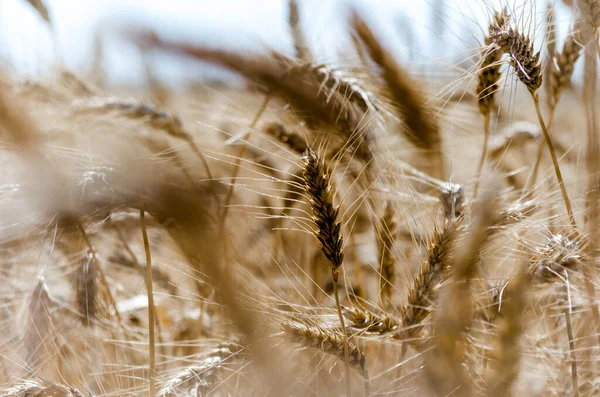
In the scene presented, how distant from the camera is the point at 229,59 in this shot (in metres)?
0.87

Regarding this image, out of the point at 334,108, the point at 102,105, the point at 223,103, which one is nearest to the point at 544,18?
→ the point at 334,108

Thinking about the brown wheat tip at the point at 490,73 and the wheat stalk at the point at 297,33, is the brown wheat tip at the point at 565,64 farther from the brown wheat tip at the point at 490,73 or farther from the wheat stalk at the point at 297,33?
the wheat stalk at the point at 297,33

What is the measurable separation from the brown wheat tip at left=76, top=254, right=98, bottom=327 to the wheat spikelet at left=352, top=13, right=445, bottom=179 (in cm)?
61

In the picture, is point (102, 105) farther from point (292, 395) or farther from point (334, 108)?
point (292, 395)

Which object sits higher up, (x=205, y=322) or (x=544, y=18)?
(x=544, y=18)

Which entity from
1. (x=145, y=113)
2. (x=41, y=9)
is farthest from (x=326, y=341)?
(x=41, y=9)

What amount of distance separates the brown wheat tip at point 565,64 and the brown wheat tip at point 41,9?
4.35 feet

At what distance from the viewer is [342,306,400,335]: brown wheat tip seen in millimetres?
691

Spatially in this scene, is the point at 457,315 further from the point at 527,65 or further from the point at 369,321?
the point at 527,65

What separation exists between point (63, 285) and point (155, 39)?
678mm

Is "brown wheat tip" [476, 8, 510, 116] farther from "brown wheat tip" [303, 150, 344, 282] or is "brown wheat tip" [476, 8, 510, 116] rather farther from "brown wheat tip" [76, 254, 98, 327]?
"brown wheat tip" [76, 254, 98, 327]

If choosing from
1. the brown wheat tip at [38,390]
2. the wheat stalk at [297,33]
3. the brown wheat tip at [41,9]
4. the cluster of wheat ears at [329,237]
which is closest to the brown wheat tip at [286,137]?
the cluster of wheat ears at [329,237]

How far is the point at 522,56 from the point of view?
2.29ft

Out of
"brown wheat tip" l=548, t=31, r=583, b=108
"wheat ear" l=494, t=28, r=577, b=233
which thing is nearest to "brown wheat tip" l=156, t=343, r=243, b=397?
"wheat ear" l=494, t=28, r=577, b=233
